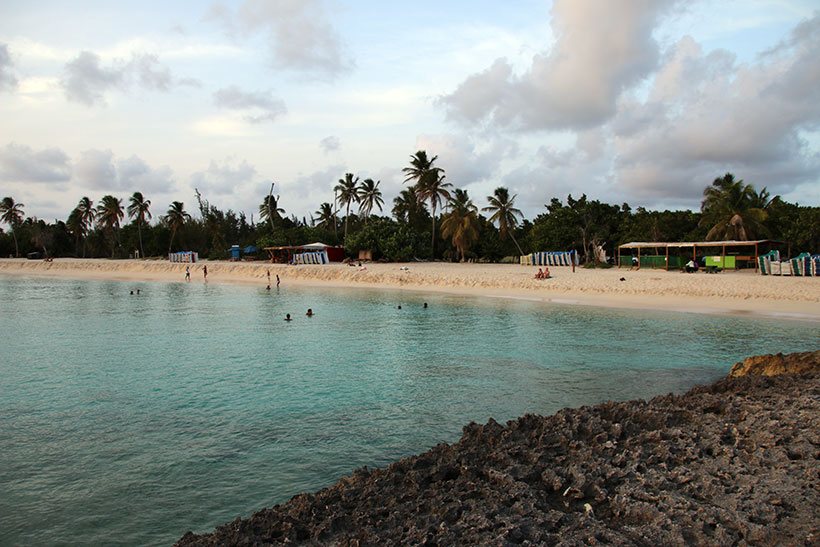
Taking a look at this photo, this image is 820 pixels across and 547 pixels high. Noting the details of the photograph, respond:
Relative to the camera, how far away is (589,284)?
114 feet

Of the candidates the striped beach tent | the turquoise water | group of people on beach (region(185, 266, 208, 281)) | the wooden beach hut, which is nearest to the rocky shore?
the turquoise water

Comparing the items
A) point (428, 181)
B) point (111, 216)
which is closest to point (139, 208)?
point (111, 216)

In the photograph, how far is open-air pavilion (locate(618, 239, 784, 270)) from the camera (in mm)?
39938

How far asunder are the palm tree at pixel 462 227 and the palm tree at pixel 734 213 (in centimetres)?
2033

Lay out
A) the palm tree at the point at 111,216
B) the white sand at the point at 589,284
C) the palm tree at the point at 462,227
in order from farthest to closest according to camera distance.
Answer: the palm tree at the point at 111,216, the palm tree at the point at 462,227, the white sand at the point at 589,284

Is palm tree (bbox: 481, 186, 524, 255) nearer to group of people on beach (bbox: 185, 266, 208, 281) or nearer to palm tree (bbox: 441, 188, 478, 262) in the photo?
palm tree (bbox: 441, 188, 478, 262)

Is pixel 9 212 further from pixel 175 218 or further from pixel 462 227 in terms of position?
pixel 462 227

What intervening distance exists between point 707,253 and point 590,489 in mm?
46946

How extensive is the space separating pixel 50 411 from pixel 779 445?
12042 mm

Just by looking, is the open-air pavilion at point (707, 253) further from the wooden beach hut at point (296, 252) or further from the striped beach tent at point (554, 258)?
the wooden beach hut at point (296, 252)

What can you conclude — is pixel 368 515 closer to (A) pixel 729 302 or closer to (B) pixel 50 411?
(B) pixel 50 411

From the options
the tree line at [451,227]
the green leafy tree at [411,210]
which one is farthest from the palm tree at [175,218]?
the green leafy tree at [411,210]

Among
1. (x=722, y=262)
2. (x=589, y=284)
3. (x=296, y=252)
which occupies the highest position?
(x=296, y=252)

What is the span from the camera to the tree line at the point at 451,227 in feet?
155
